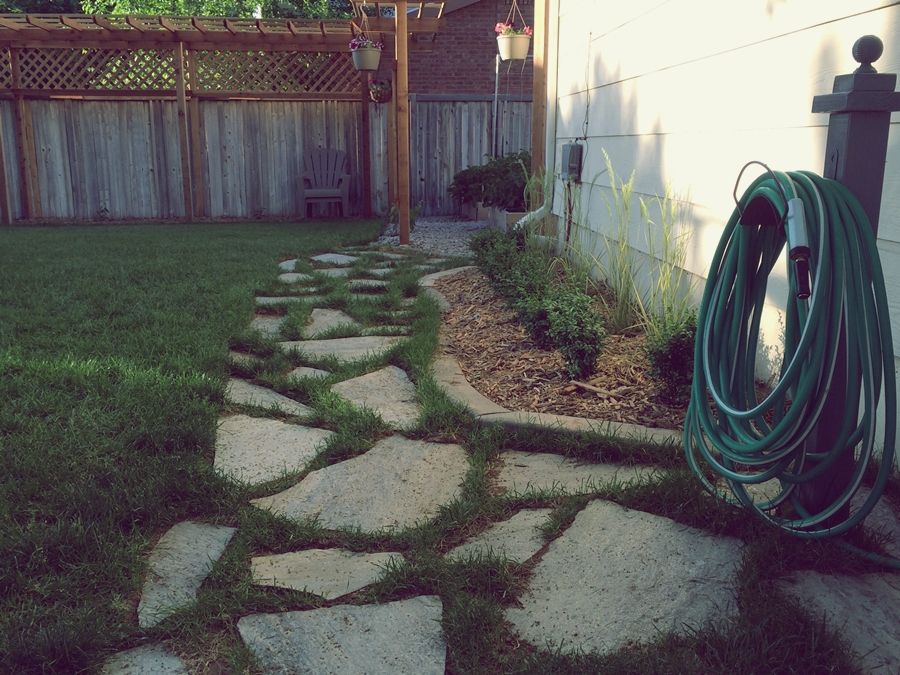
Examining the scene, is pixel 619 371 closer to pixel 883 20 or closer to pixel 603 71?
pixel 883 20

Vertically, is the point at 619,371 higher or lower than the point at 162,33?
lower

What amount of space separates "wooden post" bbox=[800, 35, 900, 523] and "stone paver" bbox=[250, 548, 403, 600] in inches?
37.6

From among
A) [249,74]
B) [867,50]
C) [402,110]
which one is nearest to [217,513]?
[867,50]

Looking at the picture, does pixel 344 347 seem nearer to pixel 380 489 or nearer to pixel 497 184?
pixel 380 489

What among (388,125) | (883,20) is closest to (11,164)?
(388,125)

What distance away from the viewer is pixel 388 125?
10.5 metres

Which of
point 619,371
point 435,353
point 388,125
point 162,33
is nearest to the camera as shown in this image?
point 619,371

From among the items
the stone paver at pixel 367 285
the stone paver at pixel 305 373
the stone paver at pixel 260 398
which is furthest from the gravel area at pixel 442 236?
the stone paver at pixel 260 398

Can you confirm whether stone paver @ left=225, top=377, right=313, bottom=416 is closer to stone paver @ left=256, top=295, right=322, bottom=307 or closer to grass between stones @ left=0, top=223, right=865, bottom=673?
grass between stones @ left=0, top=223, right=865, bottom=673

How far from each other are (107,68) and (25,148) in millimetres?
1481

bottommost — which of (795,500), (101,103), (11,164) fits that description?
(795,500)

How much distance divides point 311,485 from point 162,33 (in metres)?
9.19

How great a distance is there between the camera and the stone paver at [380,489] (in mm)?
2039

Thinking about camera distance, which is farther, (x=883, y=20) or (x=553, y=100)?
(x=553, y=100)
